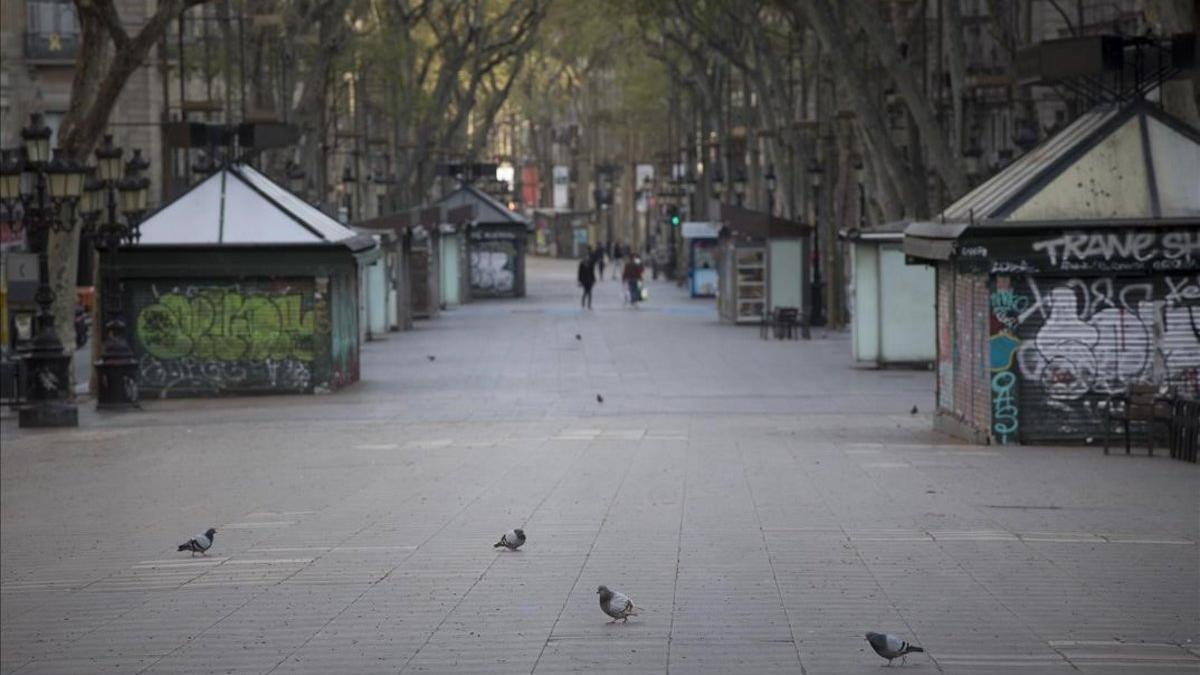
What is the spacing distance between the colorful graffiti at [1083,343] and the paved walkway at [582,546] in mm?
752

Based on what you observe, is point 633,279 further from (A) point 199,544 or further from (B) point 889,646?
(B) point 889,646

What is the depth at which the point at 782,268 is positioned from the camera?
50594 millimetres

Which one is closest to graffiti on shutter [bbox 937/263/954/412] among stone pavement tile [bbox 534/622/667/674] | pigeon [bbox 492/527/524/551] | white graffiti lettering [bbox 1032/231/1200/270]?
white graffiti lettering [bbox 1032/231/1200/270]

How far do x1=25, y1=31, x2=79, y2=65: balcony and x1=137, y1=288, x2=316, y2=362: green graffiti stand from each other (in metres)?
28.1

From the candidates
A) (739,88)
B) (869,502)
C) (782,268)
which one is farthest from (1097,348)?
(739,88)

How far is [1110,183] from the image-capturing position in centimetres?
2230

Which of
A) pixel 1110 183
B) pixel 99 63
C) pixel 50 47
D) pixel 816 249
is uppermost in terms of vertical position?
pixel 50 47

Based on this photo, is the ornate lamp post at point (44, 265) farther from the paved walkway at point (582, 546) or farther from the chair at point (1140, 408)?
the chair at point (1140, 408)

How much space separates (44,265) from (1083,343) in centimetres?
1418

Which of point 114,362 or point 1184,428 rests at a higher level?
point 114,362

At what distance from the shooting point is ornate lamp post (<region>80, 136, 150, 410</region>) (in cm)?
3031

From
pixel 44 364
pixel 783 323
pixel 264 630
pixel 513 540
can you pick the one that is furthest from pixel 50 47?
pixel 264 630

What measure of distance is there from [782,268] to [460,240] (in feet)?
71.6

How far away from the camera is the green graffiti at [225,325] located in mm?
31969
